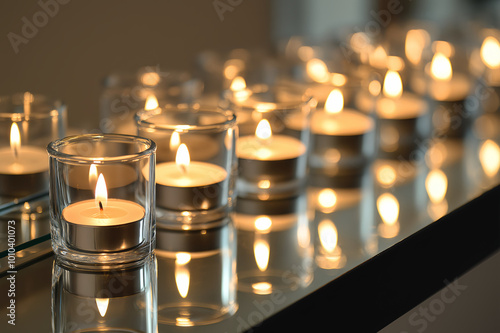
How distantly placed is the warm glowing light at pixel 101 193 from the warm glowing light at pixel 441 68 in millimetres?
726

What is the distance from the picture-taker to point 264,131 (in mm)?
909

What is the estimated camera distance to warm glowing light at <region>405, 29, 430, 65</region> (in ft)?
5.05

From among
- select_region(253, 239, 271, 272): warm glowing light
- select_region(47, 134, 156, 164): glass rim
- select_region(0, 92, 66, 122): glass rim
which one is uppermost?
select_region(0, 92, 66, 122): glass rim

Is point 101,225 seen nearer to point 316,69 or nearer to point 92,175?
point 92,175

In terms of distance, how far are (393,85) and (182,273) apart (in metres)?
0.58

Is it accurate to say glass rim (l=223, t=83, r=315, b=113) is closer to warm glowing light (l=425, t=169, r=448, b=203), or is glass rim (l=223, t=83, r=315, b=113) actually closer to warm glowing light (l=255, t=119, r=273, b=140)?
warm glowing light (l=255, t=119, r=273, b=140)

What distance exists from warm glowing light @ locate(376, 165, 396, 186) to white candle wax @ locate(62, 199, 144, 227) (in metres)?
0.41

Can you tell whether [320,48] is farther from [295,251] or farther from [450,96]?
[295,251]

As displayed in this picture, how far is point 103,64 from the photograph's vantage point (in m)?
1.13

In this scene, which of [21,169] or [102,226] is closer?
[102,226]

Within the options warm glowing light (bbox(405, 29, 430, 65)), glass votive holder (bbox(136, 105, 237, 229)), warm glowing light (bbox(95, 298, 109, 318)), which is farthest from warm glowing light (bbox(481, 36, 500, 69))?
warm glowing light (bbox(95, 298, 109, 318))

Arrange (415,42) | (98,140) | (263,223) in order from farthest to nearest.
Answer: (415,42) < (263,223) < (98,140)

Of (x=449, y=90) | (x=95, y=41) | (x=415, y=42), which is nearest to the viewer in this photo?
(x=95, y=41)

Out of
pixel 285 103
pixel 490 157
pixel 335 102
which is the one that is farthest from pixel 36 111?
pixel 490 157
